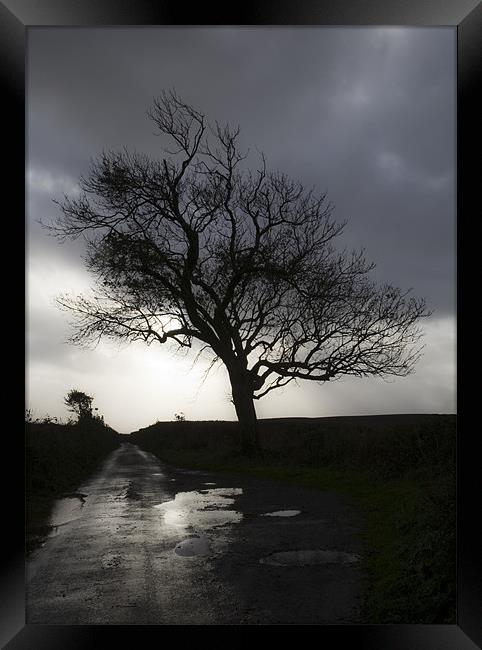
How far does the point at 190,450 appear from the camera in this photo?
19172 millimetres

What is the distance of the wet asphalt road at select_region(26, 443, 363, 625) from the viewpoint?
4.95 meters

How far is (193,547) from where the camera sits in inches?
271

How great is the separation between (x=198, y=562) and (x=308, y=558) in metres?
1.28

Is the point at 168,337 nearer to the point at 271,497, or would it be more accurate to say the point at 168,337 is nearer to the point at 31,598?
the point at 271,497

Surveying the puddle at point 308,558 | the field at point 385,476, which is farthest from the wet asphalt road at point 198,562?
the field at point 385,476

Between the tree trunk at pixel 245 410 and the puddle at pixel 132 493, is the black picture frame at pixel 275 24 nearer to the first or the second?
Answer: the puddle at pixel 132 493

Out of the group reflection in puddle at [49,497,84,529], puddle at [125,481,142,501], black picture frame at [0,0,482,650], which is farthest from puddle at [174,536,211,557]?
puddle at [125,481,142,501]

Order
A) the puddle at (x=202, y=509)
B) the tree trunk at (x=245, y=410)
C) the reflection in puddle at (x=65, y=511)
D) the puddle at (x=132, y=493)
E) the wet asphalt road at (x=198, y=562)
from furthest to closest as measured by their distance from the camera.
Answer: the tree trunk at (x=245, y=410) < the puddle at (x=132, y=493) < the reflection in puddle at (x=65, y=511) < the puddle at (x=202, y=509) < the wet asphalt road at (x=198, y=562)

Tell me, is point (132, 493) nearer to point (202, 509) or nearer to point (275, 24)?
point (202, 509)

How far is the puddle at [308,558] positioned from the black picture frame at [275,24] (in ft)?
7.95

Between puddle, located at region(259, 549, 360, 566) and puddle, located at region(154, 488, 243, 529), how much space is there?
68.8 inches

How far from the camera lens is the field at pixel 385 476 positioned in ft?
16.9
